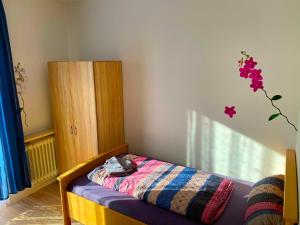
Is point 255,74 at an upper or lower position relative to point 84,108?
upper

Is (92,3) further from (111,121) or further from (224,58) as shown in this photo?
(224,58)

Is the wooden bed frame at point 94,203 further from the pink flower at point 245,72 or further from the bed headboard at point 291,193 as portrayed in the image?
the pink flower at point 245,72

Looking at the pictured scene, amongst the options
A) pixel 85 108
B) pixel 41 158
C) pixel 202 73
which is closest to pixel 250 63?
pixel 202 73

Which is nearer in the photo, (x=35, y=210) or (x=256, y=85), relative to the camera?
(x=256, y=85)

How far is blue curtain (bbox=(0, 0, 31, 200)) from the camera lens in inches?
103

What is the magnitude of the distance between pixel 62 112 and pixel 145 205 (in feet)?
5.49

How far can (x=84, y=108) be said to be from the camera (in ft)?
9.16

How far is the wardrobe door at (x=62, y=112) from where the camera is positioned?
114 inches

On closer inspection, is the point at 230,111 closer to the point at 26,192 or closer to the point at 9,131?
the point at 9,131

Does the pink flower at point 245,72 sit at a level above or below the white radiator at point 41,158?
above

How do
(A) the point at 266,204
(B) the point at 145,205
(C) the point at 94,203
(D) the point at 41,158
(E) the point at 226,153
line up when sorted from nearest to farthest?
(A) the point at 266,204
(B) the point at 145,205
(C) the point at 94,203
(E) the point at 226,153
(D) the point at 41,158

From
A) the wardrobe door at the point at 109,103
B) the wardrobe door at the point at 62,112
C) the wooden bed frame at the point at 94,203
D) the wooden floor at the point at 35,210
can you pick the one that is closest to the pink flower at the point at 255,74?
the wooden bed frame at the point at 94,203

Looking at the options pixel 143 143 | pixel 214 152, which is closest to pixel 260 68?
pixel 214 152

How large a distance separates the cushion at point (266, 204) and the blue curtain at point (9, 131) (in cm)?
246
